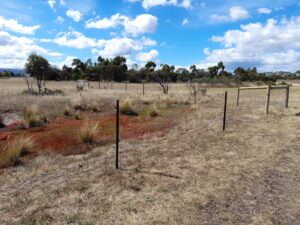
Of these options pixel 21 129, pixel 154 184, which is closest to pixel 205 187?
pixel 154 184

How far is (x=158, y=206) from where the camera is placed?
4.29 meters

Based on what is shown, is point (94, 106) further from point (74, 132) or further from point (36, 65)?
point (36, 65)

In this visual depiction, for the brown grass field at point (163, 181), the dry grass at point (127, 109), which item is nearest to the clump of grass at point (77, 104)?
the dry grass at point (127, 109)

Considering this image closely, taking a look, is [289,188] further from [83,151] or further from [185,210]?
[83,151]

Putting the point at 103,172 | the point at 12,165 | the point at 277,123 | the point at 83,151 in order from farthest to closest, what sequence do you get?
the point at 277,123
the point at 83,151
the point at 12,165
the point at 103,172

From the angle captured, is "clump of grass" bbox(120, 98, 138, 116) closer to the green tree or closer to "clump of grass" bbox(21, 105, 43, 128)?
"clump of grass" bbox(21, 105, 43, 128)

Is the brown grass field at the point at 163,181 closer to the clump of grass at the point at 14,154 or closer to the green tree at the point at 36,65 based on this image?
the clump of grass at the point at 14,154

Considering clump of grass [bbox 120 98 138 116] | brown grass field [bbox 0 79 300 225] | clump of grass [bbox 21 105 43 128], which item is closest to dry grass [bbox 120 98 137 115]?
clump of grass [bbox 120 98 138 116]

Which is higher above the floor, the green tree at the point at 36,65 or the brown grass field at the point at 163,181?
the green tree at the point at 36,65

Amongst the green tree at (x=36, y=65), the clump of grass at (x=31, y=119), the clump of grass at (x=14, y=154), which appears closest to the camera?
the clump of grass at (x=14, y=154)

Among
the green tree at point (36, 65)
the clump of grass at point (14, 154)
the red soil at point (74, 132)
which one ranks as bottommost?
the red soil at point (74, 132)

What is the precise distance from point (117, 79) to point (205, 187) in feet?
242

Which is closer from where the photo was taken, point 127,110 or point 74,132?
point 74,132

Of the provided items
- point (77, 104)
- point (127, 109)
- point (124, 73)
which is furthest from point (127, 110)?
point (124, 73)
